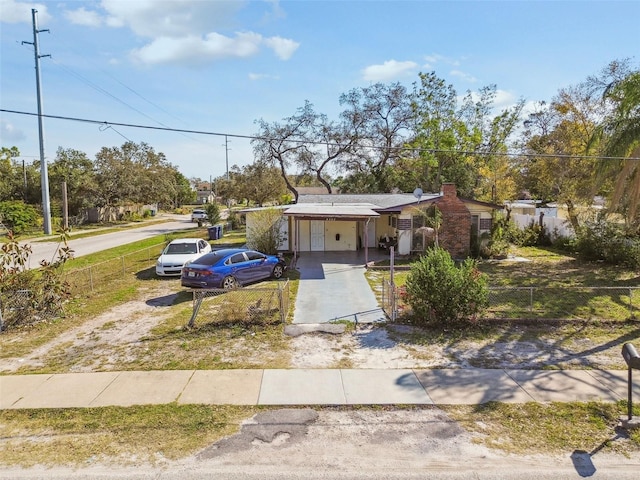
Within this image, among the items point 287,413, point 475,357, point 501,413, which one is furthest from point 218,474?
point 475,357

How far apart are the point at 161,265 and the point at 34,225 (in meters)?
29.1

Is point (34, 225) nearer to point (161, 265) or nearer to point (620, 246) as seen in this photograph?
point (161, 265)

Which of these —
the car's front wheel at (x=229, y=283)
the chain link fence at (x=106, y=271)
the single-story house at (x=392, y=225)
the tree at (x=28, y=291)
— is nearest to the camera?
the tree at (x=28, y=291)

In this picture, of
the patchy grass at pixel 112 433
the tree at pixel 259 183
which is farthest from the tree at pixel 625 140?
the tree at pixel 259 183

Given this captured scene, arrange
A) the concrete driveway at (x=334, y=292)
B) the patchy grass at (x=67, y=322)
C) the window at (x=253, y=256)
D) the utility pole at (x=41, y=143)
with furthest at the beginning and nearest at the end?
the utility pole at (x=41, y=143), the window at (x=253, y=256), the concrete driveway at (x=334, y=292), the patchy grass at (x=67, y=322)

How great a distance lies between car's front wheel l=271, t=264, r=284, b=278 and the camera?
16.3 meters

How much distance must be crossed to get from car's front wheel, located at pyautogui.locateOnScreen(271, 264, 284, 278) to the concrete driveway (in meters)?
0.84

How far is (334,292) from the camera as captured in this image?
554 inches

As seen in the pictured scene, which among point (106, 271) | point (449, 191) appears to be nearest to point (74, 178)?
point (106, 271)

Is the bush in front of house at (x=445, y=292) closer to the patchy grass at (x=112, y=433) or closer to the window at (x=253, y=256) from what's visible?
Answer: the patchy grass at (x=112, y=433)

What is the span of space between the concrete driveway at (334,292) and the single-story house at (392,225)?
169 centimetres

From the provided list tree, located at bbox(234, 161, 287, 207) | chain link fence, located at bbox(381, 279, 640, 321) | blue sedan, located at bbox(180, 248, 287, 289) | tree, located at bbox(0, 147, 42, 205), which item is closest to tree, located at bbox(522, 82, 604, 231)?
chain link fence, located at bbox(381, 279, 640, 321)

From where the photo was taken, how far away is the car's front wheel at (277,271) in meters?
16.3

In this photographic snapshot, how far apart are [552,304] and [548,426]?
291 inches
